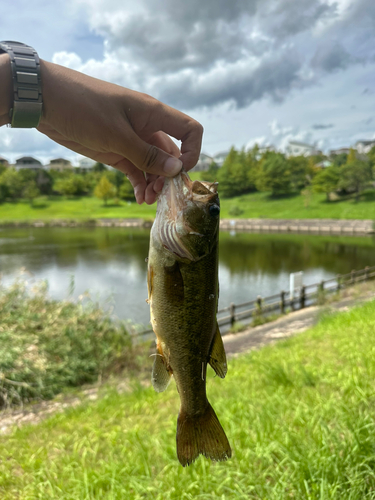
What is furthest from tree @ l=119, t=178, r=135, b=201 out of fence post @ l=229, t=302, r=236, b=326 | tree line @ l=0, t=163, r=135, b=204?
fence post @ l=229, t=302, r=236, b=326

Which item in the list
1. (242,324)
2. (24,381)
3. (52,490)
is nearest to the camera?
(52,490)

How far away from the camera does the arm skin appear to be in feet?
5.85

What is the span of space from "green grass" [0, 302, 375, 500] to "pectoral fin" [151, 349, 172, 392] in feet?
4.66

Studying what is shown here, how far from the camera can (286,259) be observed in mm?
27109

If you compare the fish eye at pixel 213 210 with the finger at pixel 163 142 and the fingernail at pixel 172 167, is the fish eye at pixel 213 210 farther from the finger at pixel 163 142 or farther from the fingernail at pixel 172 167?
the finger at pixel 163 142

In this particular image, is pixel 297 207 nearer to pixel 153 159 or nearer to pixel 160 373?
pixel 153 159

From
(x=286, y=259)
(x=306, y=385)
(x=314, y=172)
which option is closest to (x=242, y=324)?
(x=306, y=385)

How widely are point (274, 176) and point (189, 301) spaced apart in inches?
2320

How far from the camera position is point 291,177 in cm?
5931

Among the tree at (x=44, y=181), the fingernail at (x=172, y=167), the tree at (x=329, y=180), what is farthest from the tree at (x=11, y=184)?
the fingernail at (x=172, y=167)

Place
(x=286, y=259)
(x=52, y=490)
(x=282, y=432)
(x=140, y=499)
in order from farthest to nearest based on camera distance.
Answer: (x=286, y=259) → (x=282, y=432) → (x=52, y=490) → (x=140, y=499)

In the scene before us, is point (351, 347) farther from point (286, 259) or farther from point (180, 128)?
point (286, 259)

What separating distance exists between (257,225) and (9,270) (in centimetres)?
3343

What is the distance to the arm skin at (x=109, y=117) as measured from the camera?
178cm
